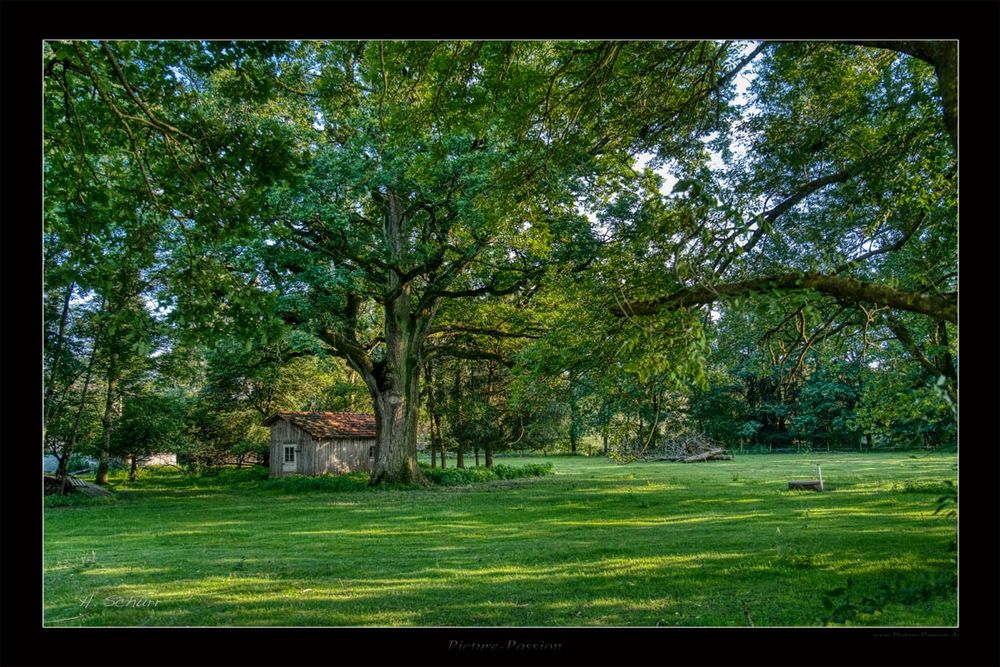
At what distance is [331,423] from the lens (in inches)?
789

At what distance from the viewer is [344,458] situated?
20188 mm

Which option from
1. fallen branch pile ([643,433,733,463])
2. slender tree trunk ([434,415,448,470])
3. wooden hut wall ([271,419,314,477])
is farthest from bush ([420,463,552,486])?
fallen branch pile ([643,433,733,463])

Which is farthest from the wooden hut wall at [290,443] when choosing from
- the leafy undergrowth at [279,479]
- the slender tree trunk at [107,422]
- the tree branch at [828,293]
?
the tree branch at [828,293]

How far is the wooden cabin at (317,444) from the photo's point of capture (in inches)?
772

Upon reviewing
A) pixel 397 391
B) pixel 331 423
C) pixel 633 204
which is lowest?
pixel 331 423

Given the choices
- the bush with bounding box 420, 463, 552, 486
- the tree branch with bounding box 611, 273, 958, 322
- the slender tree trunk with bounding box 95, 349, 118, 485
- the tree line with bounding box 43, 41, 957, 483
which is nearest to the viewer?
the tree branch with bounding box 611, 273, 958, 322

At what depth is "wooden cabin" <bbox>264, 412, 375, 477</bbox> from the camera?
64.3ft

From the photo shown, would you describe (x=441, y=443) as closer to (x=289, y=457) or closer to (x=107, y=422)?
(x=289, y=457)

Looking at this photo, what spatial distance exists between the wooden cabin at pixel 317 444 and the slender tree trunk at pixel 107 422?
1024 cm

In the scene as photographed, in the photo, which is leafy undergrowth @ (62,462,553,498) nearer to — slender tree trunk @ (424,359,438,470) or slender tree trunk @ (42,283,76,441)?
slender tree trunk @ (424,359,438,470)

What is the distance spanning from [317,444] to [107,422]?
1173 centimetres

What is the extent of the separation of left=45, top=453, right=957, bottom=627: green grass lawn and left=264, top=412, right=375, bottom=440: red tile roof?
30.2 feet

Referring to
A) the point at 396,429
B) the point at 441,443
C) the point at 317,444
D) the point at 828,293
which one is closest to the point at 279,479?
the point at 317,444
